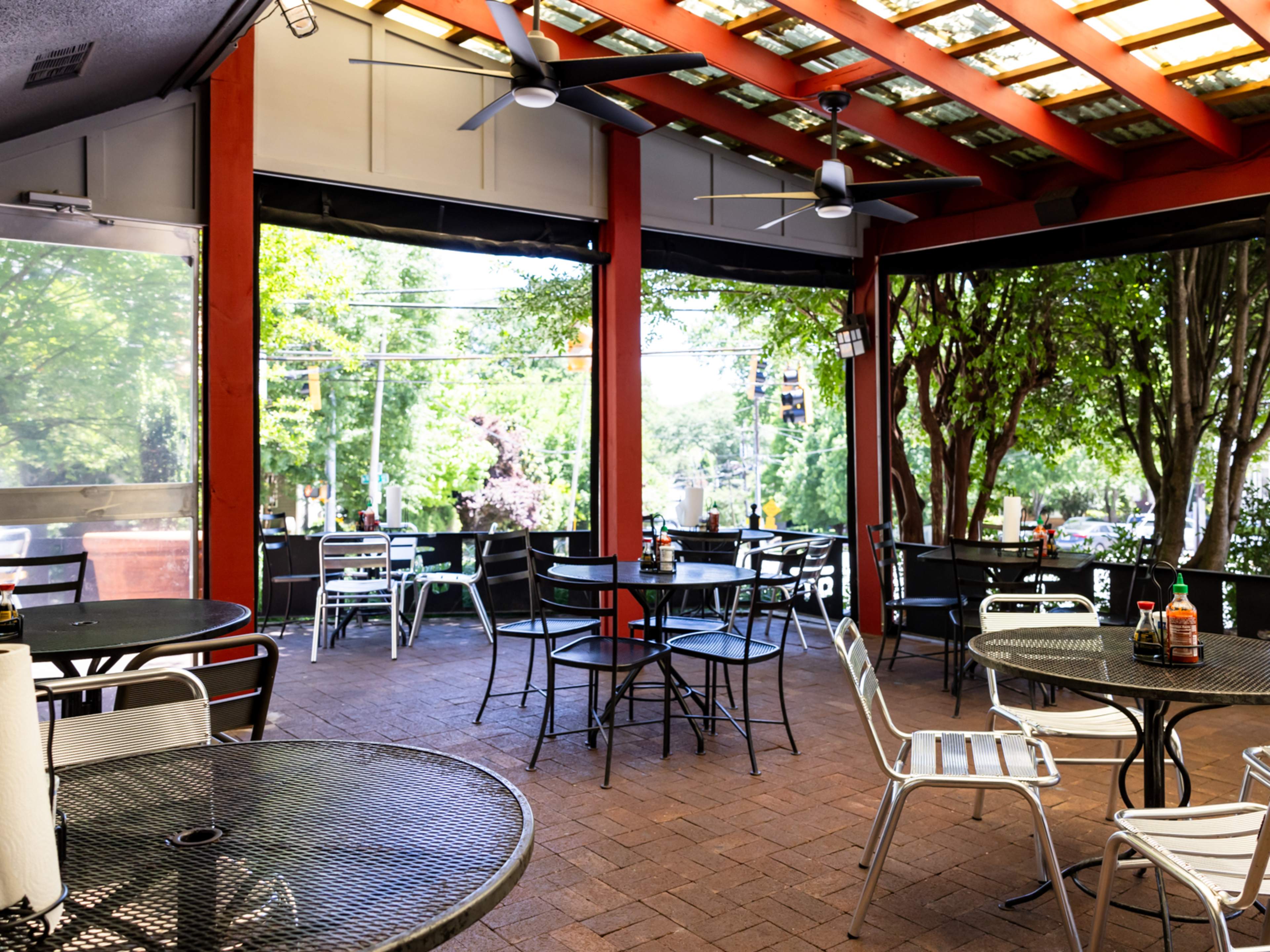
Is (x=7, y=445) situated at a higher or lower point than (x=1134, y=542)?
higher

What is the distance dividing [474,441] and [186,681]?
14921 millimetres

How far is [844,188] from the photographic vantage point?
5.16 metres

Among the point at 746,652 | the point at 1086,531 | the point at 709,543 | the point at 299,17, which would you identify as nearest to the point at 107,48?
the point at 299,17

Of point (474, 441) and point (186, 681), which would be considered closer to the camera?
point (186, 681)

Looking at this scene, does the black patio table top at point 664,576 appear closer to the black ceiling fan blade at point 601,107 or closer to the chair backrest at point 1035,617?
the chair backrest at point 1035,617

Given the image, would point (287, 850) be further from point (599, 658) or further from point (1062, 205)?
point (1062, 205)

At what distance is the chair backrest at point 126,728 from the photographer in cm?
183

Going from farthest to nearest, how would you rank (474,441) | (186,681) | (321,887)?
(474,441)
(186,681)
(321,887)

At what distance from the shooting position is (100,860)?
122 cm

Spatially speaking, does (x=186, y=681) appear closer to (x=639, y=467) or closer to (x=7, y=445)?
(x=7, y=445)

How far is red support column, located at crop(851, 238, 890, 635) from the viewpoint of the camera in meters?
7.35

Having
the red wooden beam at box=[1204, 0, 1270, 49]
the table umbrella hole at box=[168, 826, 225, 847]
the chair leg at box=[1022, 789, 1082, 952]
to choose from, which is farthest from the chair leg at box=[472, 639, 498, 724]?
the red wooden beam at box=[1204, 0, 1270, 49]

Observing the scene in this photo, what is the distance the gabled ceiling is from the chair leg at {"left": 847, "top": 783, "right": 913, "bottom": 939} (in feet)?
10.5

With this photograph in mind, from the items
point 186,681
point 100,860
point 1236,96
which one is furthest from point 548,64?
point 1236,96
